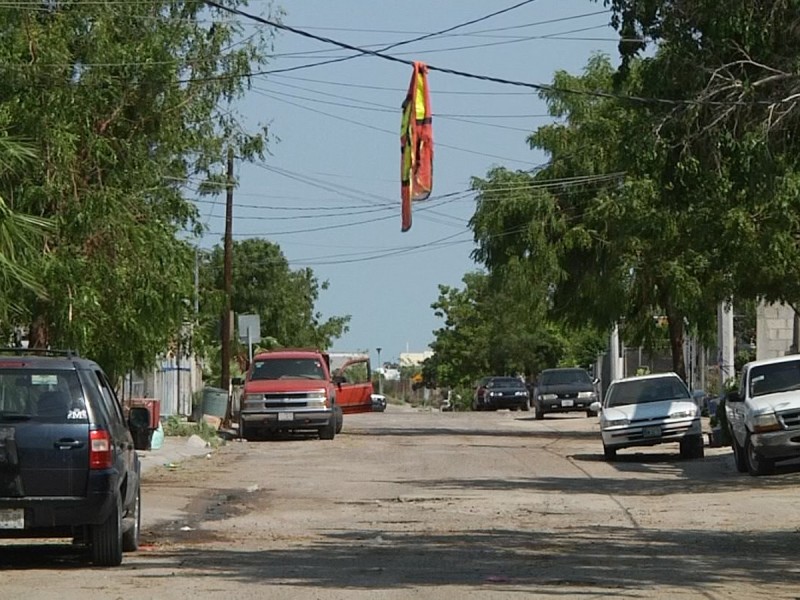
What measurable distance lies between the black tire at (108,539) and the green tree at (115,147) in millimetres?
6894

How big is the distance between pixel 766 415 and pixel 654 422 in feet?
19.4

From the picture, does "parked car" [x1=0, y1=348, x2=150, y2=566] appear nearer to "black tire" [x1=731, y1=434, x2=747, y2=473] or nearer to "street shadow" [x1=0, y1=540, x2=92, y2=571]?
"street shadow" [x1=0, y1=540, x2=92, y2=571]

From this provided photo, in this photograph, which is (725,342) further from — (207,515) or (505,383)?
(207,515)

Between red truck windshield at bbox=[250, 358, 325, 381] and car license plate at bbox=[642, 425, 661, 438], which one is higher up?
red truck windshield at bbox=[250, 358, 325, 381]

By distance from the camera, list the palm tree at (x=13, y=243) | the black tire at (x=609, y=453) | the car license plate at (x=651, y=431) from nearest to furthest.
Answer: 1. the palm tree at (x=13, y=243)
2. the car license plate at (x=651, y=431)
3. the black tire at (x=609, y=453)

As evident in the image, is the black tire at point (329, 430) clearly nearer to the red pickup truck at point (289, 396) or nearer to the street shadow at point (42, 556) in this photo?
the red pickup truck at point (289, 396)

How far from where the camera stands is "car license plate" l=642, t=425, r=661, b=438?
29.5 meters

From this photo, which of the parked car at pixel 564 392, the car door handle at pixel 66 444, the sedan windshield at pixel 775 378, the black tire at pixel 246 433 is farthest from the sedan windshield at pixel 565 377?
the car door handle at pixel 66 444

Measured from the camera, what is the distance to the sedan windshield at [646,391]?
30.6 m

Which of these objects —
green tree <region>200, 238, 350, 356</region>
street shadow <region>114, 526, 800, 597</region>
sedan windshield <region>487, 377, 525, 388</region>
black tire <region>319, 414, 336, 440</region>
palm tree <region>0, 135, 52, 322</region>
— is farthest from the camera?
green tree <region>200, 238, 350, 356</region>

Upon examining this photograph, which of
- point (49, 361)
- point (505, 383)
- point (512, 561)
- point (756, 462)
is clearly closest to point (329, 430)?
point (756, 462)

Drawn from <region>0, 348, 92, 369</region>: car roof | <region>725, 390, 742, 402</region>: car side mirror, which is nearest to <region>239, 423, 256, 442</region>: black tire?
<region>725, 390, 742, 402</region>: car side mirror

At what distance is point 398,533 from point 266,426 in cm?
2306

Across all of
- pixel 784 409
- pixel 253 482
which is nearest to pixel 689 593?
pixel 784 409
